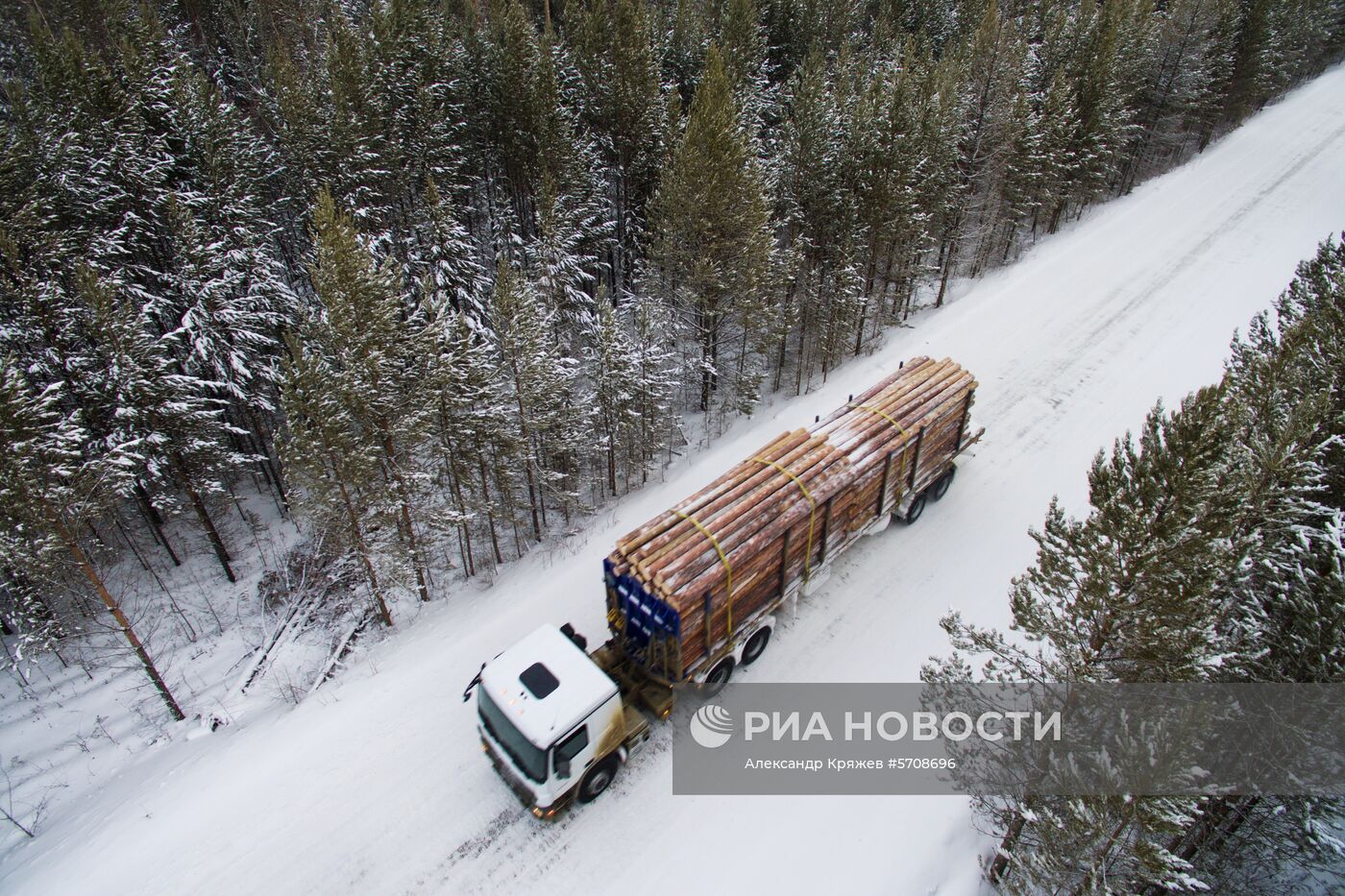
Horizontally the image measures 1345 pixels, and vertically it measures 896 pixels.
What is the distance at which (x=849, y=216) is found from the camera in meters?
24.1

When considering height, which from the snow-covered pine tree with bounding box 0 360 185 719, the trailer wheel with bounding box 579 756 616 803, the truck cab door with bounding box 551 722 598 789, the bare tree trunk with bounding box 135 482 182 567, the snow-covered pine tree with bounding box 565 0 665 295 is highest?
the snow-covered pine tree with bounding box 565 0 665 295

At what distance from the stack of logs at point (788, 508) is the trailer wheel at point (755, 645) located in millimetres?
658

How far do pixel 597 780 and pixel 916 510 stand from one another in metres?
10.1

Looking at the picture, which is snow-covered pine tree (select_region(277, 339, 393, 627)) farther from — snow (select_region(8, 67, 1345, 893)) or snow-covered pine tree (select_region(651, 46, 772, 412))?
snow-covered pine tree (select_region(651, 46, 772, 412))

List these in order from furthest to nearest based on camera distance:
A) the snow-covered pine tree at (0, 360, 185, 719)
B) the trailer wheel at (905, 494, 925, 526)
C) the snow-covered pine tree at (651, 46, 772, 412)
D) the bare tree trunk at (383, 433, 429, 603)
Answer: the snow-covered pine tree at (651, 46, 772, 412) < the trailer wheel at (905, 494, 925, 526) < the bare tree trunk at (383, 433, 429, 603) < the snow-covered pine tree at (0, 360, 185, 719)

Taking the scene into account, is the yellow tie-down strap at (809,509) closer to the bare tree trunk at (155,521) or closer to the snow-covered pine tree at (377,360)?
the snow-covered pine tree at (377,360)

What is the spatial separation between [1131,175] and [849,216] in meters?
26.7

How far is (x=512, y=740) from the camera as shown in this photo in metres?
10.4

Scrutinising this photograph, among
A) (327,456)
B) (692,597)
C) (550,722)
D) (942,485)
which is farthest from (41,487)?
(942,485)

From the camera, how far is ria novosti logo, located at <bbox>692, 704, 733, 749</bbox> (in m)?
12.3

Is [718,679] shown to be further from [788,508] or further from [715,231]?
[715,231]

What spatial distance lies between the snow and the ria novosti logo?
2.44 ft

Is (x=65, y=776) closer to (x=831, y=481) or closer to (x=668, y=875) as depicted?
(x=668, y=875)

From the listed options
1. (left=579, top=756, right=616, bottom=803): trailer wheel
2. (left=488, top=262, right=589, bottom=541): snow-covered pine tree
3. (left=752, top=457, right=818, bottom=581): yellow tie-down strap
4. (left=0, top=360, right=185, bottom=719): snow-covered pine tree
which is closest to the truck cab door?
(left=579, top=756, right=616, bottom=803): trailer wheel
